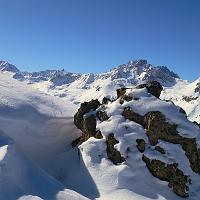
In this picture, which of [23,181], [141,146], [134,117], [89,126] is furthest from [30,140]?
[141,146]

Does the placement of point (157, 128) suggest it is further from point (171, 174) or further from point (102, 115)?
point (102, 115)

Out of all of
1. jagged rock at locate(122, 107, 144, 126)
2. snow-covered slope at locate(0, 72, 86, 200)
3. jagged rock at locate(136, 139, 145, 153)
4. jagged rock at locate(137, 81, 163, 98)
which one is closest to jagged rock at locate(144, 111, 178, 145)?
jagged rock at locate(122, 107, 144, 126)

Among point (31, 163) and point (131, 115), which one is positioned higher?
point (131, 115)

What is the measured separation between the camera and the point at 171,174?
30.5 meters

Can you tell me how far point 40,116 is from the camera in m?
36.9

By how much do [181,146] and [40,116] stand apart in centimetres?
1156

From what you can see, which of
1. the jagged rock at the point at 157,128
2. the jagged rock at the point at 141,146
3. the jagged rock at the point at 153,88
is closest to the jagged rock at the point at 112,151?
the jagged rock at the point at 141,146

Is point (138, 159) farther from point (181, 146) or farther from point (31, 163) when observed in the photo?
point (31, 163)

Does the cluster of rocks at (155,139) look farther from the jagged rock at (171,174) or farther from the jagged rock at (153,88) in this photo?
the jagged rock at (153,88)

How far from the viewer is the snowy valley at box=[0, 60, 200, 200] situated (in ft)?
93.3

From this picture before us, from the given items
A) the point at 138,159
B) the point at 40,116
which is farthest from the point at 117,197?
the point at 40,116

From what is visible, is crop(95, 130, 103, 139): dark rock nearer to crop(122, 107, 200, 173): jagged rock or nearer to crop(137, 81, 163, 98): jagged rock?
crop(122, 107, 200, 173): jagged rock

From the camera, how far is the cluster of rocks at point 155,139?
30438mm

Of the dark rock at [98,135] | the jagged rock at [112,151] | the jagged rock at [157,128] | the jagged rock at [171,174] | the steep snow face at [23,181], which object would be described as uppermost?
the jagged rock at [157,128]
